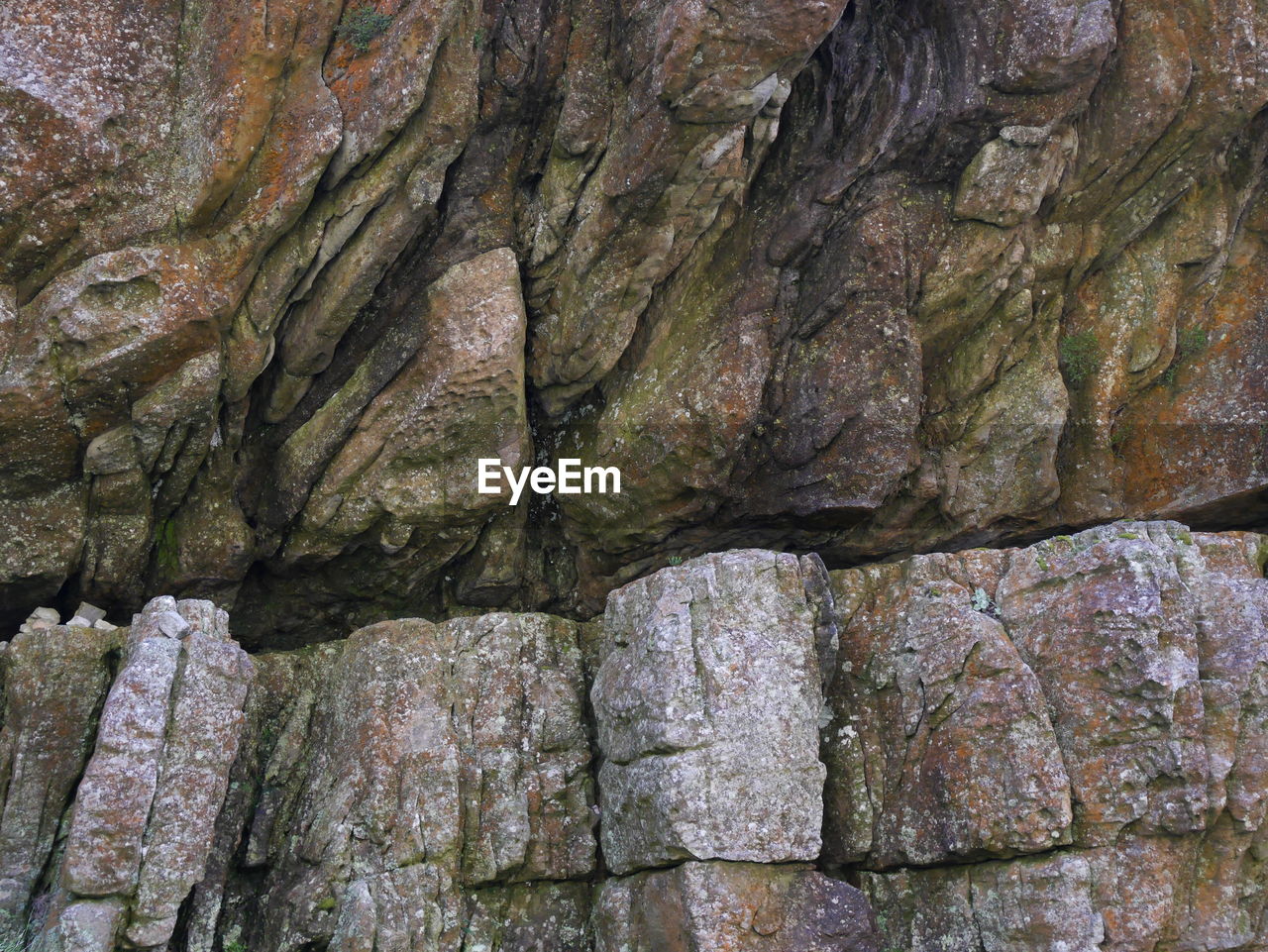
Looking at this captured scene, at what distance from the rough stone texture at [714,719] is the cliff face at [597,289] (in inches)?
104

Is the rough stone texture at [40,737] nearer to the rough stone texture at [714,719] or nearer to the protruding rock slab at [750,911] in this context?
the rough stone texture at [714,719]

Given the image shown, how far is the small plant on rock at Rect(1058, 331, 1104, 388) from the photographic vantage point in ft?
→ 49.3

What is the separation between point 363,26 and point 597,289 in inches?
160

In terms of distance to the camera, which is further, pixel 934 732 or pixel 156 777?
pixel 934 732

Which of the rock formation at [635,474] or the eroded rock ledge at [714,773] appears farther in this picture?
the rock formation at [635,474]

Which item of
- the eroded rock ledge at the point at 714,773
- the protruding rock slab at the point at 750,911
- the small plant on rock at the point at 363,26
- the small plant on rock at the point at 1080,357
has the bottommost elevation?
the protruding rock slab at the point at 750,911

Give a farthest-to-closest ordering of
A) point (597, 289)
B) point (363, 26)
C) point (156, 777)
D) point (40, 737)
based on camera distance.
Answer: point (597, 289) < point (363, 26) < point (40, 737) < point (156, 777)

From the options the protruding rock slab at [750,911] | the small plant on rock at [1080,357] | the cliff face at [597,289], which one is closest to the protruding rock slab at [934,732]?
the protruding rock slab at [750,911]

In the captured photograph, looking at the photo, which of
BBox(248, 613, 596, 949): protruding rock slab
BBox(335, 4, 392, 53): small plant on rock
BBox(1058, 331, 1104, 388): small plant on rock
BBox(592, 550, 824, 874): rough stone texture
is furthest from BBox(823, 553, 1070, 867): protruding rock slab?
BBox(335, 4, 392, 53): small plant on rock

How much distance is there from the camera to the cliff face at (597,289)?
13086 millimetres

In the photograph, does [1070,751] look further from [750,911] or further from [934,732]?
[750,911]

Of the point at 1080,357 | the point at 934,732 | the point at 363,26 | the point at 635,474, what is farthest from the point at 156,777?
the point at 1080,357

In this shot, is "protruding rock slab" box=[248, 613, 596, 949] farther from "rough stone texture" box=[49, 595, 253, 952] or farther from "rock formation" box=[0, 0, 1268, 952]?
"rough stone texture" box=[49, 595, 253, 952]

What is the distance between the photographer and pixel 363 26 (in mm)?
13633
